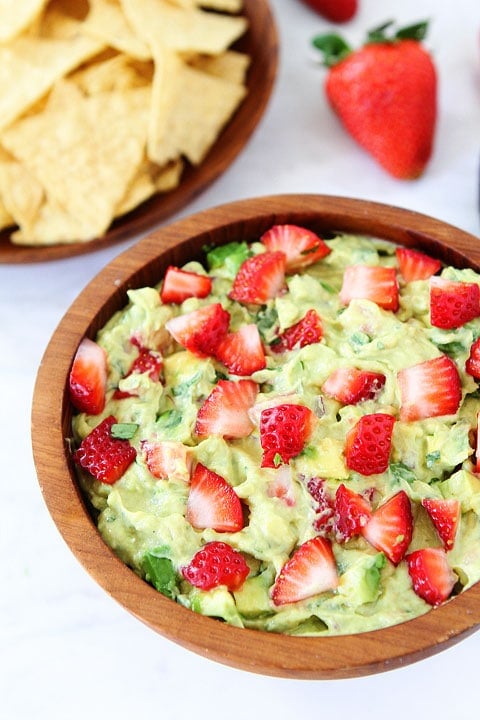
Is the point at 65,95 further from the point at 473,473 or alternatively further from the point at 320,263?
the point at 473,473

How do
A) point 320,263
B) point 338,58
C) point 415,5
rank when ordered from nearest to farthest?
point 320,263, point 338,58, point 415,5

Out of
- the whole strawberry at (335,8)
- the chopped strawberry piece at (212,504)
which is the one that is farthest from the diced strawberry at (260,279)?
the whole strawberry at (335,8)

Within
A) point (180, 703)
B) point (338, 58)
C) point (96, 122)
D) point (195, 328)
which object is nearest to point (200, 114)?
point (96, 122)

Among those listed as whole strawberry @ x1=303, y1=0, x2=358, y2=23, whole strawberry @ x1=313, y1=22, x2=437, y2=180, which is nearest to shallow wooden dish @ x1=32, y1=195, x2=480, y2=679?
whole strawberry @ x1=313, y1=22, x2=437, y2=180

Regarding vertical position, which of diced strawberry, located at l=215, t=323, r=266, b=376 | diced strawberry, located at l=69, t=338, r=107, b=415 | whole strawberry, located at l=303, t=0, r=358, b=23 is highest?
whole strawberry, located at l=303, t=0, r=358, b=23

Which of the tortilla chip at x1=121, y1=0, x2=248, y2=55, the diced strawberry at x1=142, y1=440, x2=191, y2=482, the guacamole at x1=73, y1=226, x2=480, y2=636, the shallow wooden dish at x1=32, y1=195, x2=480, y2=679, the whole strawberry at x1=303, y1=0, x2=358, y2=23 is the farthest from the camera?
the whole strawberry at x1=303, y1=0, x2=358, y2=23

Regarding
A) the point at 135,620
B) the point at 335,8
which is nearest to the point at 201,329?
the point at 135,620

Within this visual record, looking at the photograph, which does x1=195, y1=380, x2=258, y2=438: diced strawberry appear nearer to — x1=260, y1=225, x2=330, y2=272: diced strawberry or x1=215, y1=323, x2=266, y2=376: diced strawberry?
x1=215, y1=323, x2=266, y2=376: diced strawberry
